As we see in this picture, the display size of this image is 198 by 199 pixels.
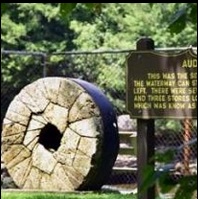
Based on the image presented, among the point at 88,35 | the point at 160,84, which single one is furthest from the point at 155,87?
the point at 88,35

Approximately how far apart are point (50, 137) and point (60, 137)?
19cm

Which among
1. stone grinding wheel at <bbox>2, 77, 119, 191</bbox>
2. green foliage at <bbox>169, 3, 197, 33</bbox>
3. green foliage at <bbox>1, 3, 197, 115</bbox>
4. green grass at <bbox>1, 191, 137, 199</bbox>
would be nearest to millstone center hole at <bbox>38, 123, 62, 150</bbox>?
stone grinding wheel at <bbox>2, 77, 119, 191</bbox>

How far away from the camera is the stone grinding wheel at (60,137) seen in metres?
6.48

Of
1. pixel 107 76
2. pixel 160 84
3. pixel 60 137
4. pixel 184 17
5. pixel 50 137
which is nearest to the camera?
pixel 184 17

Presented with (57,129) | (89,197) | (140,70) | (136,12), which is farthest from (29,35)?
(140,70)

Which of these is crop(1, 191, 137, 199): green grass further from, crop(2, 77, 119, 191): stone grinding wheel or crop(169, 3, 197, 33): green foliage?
crop(169, 3, 197, 33): green foliage

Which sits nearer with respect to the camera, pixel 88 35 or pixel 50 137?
pixel 50 137

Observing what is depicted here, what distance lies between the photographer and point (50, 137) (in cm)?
709

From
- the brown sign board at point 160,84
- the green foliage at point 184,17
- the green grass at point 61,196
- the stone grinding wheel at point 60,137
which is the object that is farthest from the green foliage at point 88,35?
the green foliage at point 184,17

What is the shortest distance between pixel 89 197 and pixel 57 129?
42.4 inches

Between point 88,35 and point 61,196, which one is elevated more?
point 88,35

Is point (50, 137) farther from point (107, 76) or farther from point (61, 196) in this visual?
point (107, 76)

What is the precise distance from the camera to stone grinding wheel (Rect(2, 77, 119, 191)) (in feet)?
21.2

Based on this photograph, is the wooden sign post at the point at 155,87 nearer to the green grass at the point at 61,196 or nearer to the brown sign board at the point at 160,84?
the brown sign board at the point at 160,84
